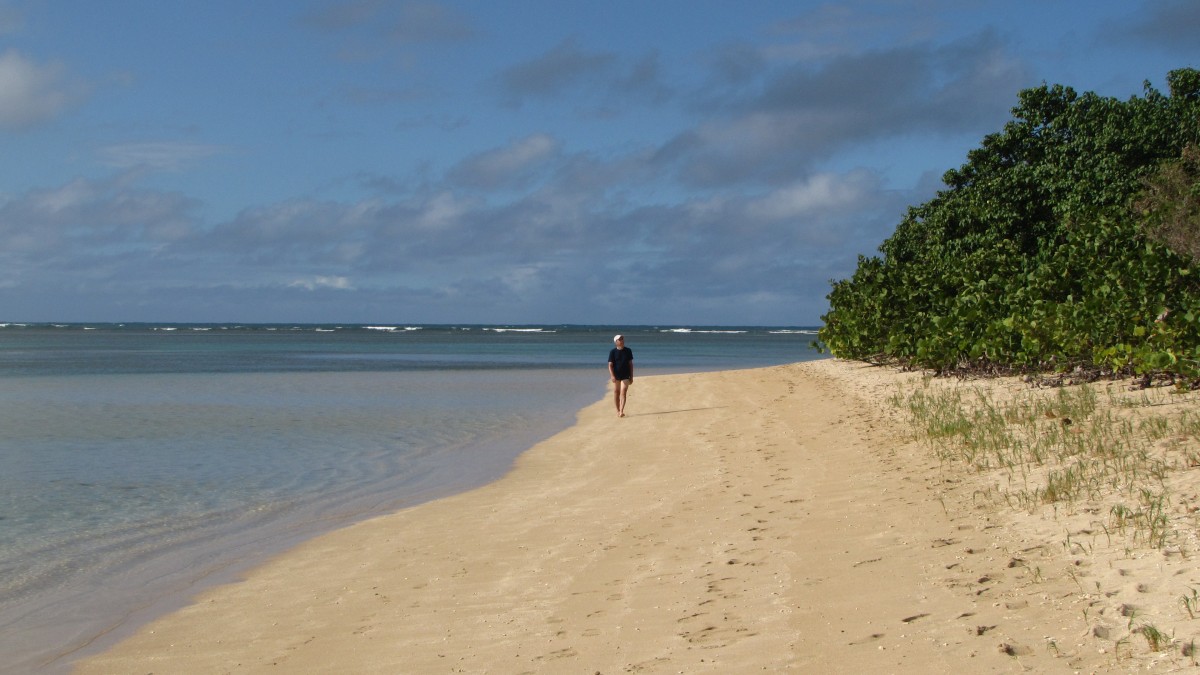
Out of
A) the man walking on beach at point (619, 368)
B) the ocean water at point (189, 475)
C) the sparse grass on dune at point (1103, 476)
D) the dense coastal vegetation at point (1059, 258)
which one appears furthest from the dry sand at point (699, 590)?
the man walking on beach at point (619, 368)

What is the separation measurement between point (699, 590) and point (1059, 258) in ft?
50.9

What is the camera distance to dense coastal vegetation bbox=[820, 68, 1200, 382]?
52.1ft

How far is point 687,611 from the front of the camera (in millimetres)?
6805

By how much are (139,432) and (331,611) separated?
15.1 metres

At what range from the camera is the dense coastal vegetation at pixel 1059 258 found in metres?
15.9

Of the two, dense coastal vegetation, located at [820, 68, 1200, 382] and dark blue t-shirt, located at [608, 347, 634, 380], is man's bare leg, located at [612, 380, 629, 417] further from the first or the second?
dense coastal vegetation, located at [820, 68, 1200, 382]

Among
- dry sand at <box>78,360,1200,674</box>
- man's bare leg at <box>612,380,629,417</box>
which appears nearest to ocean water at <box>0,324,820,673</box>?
dry sand at <box>78,360,1200,674</box>

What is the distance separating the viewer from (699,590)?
7.31 m

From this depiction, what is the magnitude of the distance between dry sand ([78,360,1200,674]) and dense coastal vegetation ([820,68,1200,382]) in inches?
235

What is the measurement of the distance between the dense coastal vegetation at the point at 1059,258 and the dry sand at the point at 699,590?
5957 mm

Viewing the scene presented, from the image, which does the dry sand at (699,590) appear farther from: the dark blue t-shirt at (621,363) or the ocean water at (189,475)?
the dark blue t-shirt at (621,363)

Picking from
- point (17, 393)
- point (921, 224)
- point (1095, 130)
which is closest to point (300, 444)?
point (17, 393)

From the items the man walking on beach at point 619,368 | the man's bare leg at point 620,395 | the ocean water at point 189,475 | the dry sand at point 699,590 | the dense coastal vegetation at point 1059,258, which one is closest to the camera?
the dry sand at point 699,590

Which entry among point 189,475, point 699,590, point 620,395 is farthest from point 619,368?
point 699,590
